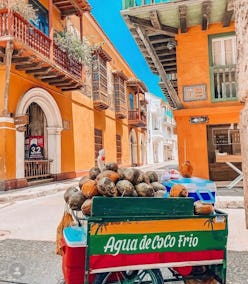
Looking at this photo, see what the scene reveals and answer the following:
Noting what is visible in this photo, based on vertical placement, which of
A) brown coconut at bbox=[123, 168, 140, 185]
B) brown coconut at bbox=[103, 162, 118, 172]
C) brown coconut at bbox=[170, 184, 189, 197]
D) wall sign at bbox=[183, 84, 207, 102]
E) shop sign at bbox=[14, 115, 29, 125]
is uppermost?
wall sign at bbox=[183, 84, 207, 102]

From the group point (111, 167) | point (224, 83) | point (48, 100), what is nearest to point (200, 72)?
point (224, 83)

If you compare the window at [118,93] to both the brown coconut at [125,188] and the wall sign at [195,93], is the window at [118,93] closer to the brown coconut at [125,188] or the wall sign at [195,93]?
the wall sign at [195,93]

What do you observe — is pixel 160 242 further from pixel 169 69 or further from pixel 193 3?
pixel 169 69

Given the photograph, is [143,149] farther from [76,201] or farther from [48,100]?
[76,201]

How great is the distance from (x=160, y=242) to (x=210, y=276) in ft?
1.95

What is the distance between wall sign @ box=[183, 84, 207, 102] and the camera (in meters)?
9.55

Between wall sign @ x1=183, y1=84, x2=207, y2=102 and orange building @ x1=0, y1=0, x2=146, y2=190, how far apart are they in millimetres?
5537

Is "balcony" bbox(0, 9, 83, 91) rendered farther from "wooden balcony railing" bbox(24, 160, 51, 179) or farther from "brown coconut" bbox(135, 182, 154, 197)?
"brown coconut" bbox(135, 182, 154, 197)

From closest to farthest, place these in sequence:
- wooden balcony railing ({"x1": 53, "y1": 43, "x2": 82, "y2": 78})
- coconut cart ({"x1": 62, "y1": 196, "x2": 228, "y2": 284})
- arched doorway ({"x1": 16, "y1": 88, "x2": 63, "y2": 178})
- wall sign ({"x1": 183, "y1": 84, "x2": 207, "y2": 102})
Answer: coconut cart ({"x1": 62, "y1": 196, "x2": 228, "y2": 284}), wall sign ({"x1": 183, "y1": 84, "x2": 207, "y2": 102}), wooden balcony railing ({"x1": 53, "y1": 43, "x2": 82, "y2": 78}), arched doorway ({"x1": 16, "y1": 88, "x2": 63, "y2": 178})

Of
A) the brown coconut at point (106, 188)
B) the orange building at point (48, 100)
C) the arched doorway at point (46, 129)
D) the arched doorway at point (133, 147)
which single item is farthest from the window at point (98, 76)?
the brown coconut at point (106, 188)

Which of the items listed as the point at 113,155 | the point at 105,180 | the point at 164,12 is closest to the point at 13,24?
the point at 164,12

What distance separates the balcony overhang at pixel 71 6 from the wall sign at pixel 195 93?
25.8 ft

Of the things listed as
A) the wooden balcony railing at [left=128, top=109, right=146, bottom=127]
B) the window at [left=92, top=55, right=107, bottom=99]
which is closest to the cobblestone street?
the window at [left=92, top=55, right=107, bottom=99]

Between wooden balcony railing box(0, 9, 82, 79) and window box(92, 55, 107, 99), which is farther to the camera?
window box(92, 55, 107, 99)
